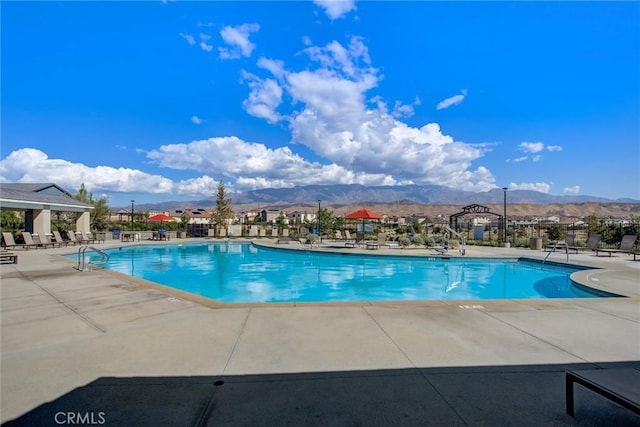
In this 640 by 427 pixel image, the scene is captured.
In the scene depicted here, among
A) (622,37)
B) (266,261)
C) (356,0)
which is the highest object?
(356,0)

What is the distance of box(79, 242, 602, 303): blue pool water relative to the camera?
9133 mm

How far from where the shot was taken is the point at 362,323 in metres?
4.50

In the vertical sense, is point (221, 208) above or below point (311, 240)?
above

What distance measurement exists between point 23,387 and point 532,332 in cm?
523

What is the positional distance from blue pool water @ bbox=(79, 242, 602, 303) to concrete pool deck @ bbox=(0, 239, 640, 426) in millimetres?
3521

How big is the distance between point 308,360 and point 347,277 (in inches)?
335

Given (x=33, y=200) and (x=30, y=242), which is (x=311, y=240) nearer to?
(x=30, y=242)

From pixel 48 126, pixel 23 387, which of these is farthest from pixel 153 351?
pixel 48 126

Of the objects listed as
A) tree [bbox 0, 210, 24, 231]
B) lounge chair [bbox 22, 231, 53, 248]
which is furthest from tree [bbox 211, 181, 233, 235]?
lounge chair [bbox 22, 231, 53, 248]

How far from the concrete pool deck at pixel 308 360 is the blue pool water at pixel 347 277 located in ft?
11.6

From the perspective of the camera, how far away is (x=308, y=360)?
3.24 meters

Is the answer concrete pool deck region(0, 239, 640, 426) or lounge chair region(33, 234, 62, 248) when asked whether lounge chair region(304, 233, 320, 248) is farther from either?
concrete pool deck region(0, 239, 640, 426)

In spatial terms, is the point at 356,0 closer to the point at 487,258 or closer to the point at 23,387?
the point at 487,258

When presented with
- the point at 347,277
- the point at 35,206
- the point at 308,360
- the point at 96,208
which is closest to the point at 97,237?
the point at 35,206
